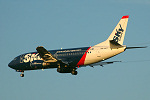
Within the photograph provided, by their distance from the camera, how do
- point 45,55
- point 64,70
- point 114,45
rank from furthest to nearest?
1. point 64,70
2. point 45,55
3. point 114,45

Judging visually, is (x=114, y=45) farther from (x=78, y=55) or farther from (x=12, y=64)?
(x=12, y=64)

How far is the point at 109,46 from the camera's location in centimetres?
6412

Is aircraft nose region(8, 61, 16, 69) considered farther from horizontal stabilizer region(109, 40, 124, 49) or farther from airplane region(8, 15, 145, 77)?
horizontal stabilizer region(109, 40, 124, 49)

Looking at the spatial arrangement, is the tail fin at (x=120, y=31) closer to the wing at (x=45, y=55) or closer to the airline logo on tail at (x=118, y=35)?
the airline logo on tail at (x=118, y=35)

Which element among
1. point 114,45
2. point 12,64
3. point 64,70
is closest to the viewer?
point 114,45

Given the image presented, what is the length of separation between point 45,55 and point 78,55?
568cm

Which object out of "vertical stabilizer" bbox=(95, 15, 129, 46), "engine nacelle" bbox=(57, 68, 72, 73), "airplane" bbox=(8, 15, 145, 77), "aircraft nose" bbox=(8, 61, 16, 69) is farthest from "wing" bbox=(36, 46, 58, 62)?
"vertical stabilizer" bbox=(95, 15, 129, 46)

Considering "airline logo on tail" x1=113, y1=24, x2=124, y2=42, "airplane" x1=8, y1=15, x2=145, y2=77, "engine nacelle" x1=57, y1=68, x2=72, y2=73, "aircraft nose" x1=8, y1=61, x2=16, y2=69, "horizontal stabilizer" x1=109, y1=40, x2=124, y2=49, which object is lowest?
"engine nacelle" x1=57, y1=68, x2=72, y2=73

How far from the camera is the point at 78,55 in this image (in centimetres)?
6612

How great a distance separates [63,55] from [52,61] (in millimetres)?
2601

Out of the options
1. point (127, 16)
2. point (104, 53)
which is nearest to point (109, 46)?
point (104, 53)

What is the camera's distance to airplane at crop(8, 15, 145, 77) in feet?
208

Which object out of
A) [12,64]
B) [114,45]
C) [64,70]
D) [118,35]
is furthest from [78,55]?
[12,64]

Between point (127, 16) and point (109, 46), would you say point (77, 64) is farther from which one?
point (127, 16)
